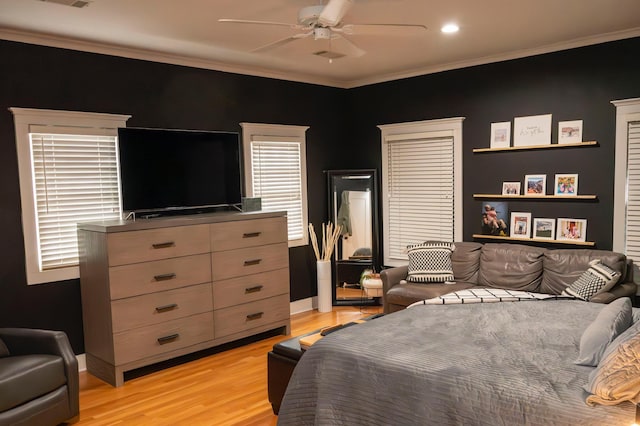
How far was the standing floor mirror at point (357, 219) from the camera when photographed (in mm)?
6309

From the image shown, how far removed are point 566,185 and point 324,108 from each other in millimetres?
2897

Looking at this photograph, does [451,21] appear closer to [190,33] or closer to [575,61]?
[575,61]

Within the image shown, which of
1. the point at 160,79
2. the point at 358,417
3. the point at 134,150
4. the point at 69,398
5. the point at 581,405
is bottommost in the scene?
the point at 69,398

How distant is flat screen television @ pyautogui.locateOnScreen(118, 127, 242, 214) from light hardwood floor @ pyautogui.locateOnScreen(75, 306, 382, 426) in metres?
1.40

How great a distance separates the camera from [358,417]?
2529 millimetres

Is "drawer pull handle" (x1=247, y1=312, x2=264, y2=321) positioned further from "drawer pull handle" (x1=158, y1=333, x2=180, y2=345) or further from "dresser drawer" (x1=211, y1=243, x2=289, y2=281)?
"drawer pull handle" (x1=158, y1=333, x2=180, y2=345)

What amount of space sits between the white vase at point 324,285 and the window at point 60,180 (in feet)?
8.03

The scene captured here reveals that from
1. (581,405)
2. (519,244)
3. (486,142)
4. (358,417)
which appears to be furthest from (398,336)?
(486,142)

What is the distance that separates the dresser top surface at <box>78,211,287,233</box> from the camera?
13.1 feet

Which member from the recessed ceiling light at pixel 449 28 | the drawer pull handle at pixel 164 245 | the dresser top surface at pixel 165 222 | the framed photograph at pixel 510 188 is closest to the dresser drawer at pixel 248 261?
the dresser top surface at pixel 165 222

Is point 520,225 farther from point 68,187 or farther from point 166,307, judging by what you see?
point 68,187

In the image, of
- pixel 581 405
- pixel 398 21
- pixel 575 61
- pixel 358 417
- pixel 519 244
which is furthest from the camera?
pixel 519 244

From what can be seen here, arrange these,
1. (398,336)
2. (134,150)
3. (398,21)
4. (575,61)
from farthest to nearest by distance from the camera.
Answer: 1. (575,61)
2. (134,150)
3. (398,21)
4. (398,336)

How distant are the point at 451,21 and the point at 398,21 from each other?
1.36 ft
